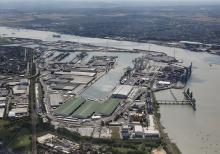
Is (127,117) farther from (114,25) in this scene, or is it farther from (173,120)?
(114,25)

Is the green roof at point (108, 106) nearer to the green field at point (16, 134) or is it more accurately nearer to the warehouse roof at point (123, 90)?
the warehouse roof at point (123, 90)

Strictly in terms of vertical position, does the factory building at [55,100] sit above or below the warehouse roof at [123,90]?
below

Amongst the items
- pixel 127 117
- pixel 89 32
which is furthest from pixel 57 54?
pixel 127 117

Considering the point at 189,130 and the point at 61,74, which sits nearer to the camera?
the point at 189,130

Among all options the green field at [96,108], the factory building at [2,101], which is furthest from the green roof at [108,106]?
the factory building at [2,101]

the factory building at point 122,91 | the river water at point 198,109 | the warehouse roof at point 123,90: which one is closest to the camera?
the river water at point 198,109

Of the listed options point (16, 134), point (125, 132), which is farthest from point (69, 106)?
point (125, 132)

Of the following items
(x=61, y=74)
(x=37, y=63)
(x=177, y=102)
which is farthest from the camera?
(x=37, y=63)
